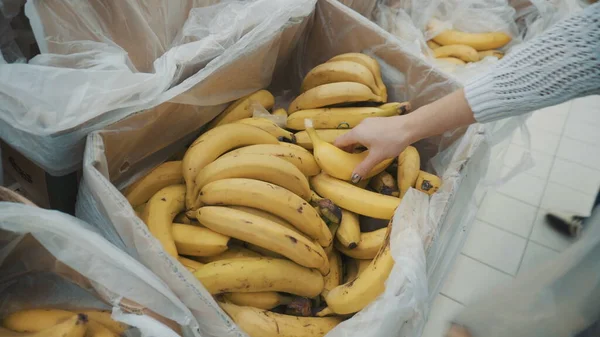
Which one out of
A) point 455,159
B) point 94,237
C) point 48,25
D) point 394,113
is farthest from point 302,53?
point 94,237

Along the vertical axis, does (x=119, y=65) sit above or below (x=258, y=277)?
above

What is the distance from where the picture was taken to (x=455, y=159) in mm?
979

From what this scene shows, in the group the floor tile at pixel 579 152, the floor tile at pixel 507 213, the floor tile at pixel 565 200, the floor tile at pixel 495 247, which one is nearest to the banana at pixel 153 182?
the floor tile at pixel 495 247

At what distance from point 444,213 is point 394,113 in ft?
1.01

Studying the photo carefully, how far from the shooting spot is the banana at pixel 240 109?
1.08 metres

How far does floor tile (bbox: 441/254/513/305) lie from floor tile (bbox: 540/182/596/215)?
17.5 inches

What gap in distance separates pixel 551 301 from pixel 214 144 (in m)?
0.64

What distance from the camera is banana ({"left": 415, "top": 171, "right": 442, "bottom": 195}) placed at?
0.94 m

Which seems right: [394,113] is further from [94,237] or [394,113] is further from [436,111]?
[94,237]

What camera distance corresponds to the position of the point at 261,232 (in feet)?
2.60

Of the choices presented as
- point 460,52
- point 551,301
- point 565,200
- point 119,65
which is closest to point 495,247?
point 565,200

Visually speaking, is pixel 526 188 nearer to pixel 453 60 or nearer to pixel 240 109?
pixel 453 60

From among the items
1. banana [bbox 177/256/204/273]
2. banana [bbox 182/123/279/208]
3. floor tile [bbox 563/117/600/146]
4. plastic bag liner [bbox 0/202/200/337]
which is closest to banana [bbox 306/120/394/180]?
banana [bbox 182/123/279/208]

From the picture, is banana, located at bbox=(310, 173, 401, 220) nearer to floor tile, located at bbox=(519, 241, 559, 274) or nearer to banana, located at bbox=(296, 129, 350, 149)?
banana, located at bbox=(296, 129, 350, 149)
